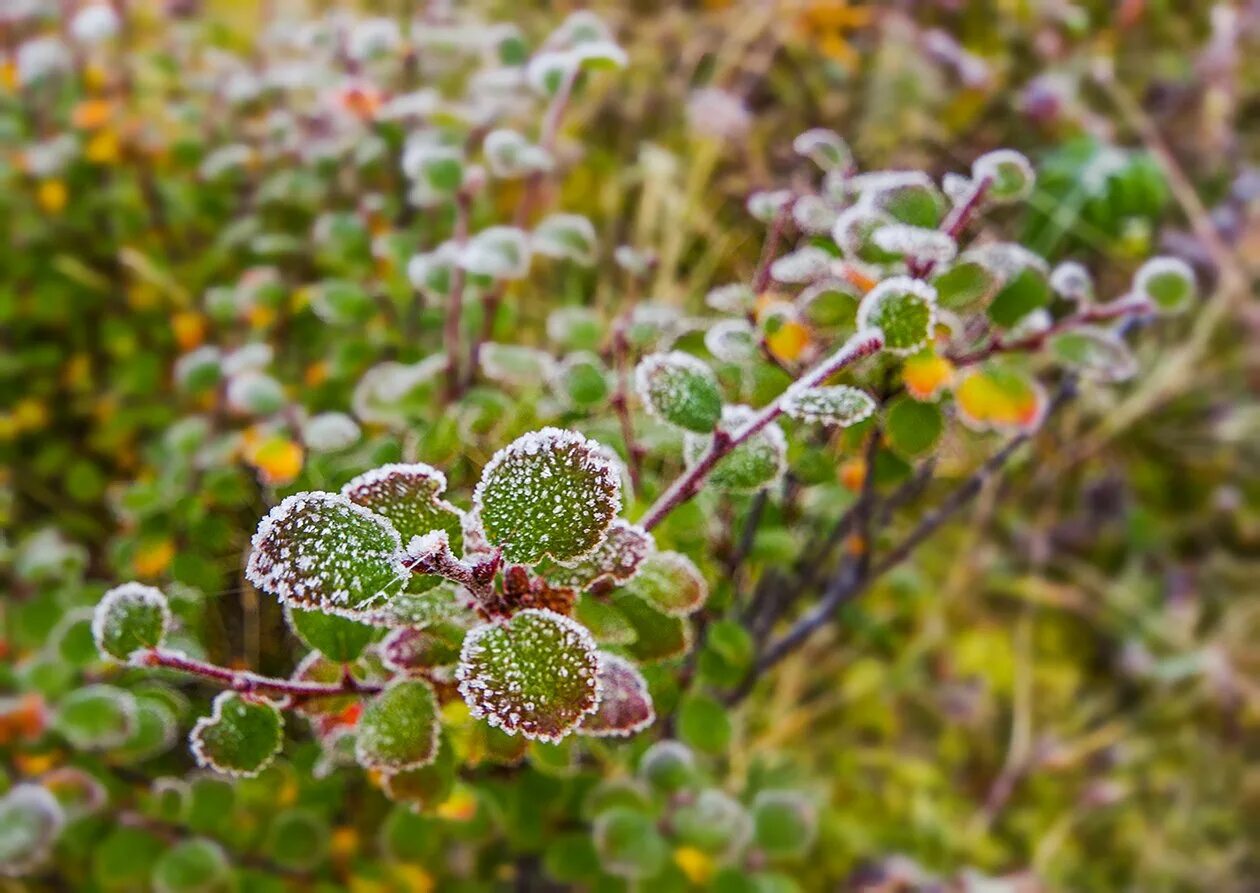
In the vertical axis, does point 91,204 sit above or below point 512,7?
below

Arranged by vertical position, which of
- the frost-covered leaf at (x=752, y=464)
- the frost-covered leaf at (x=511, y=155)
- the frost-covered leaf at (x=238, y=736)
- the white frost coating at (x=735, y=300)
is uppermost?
the frost-covered leaf at (x=511, y=155)

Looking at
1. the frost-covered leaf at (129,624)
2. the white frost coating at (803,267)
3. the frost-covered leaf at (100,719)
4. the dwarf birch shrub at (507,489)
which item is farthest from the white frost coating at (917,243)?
the frost-covered leaf at (100,719)

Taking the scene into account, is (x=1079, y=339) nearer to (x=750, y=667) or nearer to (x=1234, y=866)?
(x=750, y=667)

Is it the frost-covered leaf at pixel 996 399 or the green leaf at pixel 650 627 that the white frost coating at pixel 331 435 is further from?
the frost-covered leaf at pixel 996 399

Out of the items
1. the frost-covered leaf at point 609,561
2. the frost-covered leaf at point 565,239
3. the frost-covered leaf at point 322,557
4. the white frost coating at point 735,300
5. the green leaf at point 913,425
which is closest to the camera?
the frost-covered leaf at point 322,557

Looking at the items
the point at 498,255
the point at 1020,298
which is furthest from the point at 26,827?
the point at 1020,298

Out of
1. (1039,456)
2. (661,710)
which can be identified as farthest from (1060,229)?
(661,710)

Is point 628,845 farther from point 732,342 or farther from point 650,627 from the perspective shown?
point 732,342
